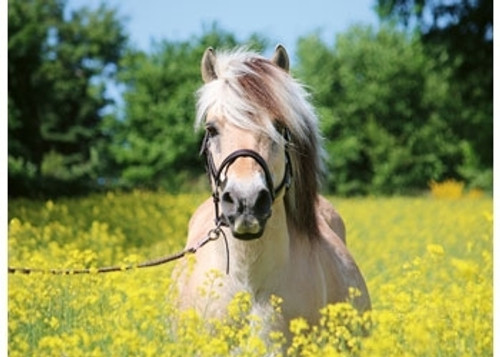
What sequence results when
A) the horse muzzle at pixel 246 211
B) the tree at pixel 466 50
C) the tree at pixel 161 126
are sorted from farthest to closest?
the tree at pixel 161 126
the tree at pixel 466 50
the horse muzzle at pixel 246 211

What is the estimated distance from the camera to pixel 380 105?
17641 millimetres

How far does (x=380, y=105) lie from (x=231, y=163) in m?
14.0

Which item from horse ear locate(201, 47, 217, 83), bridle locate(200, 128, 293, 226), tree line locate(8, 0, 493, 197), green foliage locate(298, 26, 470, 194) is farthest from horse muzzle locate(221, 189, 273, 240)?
green foliage locate(298, 26, 470, 194)

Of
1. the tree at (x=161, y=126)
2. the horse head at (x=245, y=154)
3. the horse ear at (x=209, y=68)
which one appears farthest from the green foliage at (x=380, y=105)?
the horse head at (x=245, y=154)

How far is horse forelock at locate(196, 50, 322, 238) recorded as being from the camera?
4.00 metres

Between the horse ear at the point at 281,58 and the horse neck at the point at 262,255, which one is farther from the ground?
the horse ear at the point at 281,58

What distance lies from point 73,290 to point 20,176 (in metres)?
8.35

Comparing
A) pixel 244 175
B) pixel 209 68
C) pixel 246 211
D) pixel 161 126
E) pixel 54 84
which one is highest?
pixel 209 68

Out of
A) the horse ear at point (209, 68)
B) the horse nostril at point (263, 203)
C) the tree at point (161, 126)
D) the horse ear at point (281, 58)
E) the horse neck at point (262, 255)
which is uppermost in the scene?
the horse ear at point (281, 58)

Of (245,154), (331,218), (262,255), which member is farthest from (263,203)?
(331,218)

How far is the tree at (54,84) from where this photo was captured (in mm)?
13992

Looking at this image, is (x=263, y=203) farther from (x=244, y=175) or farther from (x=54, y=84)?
(x=54, y=84)

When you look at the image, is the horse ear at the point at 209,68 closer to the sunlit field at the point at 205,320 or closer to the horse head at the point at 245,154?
the horse head at the point at 245,154

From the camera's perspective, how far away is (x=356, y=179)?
1706 cm
